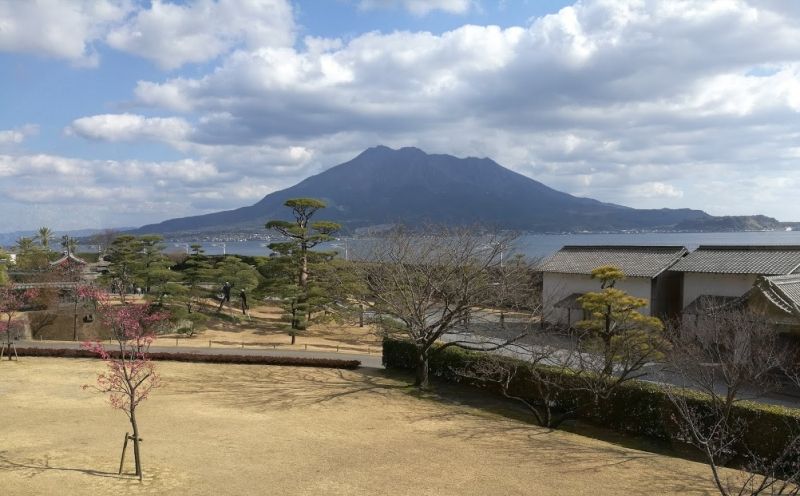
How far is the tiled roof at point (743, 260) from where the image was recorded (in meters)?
22.1

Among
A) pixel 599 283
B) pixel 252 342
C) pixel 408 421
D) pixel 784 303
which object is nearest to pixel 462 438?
pixel 408 421

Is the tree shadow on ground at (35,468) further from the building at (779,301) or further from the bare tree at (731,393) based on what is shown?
the building at (779,301)

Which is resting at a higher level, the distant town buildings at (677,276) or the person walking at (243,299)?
the distant town buildings at (677,276)

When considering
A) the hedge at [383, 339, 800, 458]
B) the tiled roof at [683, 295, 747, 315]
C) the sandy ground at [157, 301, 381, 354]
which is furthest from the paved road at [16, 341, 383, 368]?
the tiled roof at [683, 295, 747, 315]

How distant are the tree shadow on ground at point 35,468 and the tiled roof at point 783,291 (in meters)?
18.2

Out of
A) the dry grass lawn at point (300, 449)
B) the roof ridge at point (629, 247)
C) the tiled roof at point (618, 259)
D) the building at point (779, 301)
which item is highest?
the roof ridge at point (629, 247)

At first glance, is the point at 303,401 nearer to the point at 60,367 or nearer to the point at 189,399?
the point at 189,399

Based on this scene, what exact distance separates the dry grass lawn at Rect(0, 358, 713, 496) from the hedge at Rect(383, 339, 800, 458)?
1.51 metres

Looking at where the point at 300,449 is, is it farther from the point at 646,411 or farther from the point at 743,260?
the point at 743,260

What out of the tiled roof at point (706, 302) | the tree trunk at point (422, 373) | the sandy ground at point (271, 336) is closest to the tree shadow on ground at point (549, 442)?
the tree trunk at point (422, 373)

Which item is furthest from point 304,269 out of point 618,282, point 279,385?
point 618,282

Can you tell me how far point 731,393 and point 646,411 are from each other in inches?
104

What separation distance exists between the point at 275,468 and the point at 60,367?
12.1 meters

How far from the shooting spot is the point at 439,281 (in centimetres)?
1648
